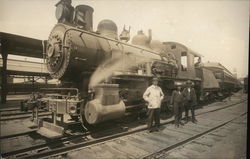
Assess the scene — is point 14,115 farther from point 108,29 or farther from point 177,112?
point 177,112

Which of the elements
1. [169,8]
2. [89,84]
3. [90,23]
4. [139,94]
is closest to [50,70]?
[89,84]

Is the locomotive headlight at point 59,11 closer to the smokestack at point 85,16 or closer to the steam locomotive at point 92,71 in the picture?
the steam locomotive at point 92,71

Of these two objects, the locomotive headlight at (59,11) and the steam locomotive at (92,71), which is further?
the locomotive headlight at (59,11)

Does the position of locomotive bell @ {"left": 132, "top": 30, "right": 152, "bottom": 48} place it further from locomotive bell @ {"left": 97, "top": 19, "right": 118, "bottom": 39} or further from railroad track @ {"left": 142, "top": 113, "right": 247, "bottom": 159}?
railroad track @ {"left": 142, "top": 113, "right": 247, "bottom": 159}

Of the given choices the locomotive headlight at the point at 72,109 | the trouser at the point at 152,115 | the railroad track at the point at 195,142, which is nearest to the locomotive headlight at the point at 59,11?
the locomotive headlight at the point at 72,109

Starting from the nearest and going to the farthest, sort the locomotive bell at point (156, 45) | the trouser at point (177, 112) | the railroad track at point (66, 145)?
the railroad track at point (66, 145), the trouser at point (177, 112), the locomotive bell at point (156, 45)

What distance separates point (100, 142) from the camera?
4.33 m

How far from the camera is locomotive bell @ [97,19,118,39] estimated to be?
699cm

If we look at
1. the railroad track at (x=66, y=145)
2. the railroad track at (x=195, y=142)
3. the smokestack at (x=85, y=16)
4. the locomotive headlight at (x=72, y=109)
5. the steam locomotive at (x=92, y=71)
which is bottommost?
the railroad track at (x=195, y=142)

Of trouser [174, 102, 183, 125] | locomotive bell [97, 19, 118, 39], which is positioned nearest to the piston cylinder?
trouser [174, 102, 183, 125]

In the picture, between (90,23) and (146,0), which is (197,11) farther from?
(90,23)

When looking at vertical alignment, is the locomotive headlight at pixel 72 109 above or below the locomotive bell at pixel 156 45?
below

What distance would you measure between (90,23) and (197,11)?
352cm

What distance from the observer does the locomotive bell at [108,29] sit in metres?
6.99
